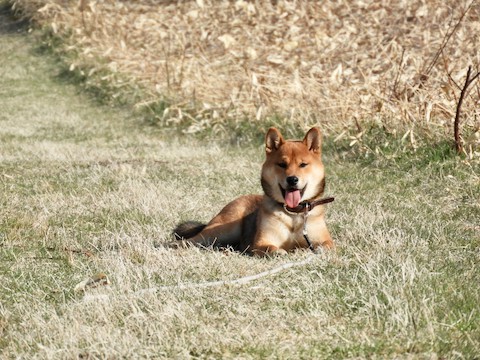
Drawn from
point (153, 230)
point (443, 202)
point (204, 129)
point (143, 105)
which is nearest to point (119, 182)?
point (153, 230)

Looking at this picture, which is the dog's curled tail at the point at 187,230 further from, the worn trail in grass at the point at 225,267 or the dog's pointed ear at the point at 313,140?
the dog's pointed ear at the point at 313,140

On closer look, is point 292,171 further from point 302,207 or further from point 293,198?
point 302,207

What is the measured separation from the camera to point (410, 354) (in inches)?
143

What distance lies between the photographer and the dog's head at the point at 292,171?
5.61 meters

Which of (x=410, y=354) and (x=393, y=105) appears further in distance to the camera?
(x=393, y=105)

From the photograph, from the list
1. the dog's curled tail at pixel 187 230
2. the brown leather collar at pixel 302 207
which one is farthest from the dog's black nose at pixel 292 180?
the dog's curled tail at pixel 187 230

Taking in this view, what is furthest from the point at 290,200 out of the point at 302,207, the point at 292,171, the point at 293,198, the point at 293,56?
the point at 293,56

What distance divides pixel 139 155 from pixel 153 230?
5.03 metres

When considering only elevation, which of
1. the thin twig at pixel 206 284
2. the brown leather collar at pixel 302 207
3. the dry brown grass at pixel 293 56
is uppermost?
the brown leather collar at pixel 302 207

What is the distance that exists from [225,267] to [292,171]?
0.86 meters

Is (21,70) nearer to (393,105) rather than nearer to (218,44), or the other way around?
(218,44)

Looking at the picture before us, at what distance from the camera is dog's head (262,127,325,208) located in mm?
5613

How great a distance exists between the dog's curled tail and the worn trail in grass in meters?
0.17

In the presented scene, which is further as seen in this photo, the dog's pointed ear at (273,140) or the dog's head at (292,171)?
the dog's pointed ear at (273,140)
